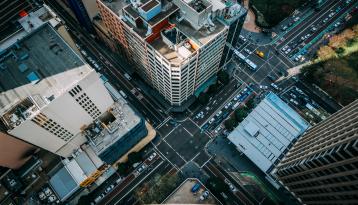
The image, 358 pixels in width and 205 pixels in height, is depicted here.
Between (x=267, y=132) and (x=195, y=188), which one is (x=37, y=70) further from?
(x=267, y=132)

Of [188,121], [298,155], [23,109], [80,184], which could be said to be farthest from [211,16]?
[80,184]

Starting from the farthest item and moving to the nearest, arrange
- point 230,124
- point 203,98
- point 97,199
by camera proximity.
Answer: point 203,98
point 230,124
point 97,199

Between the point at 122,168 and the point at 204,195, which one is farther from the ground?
the point at 122,168

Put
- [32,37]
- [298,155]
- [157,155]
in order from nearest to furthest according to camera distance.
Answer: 1. [32,37]
2. [298,155]
3. [157,155]

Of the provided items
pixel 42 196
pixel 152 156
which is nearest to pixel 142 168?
pixel 152 156

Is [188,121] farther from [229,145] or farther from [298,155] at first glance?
[298,155]

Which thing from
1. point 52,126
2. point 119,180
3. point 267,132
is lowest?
point 267,132

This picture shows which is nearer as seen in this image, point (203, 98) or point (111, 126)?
point (111, 126)
